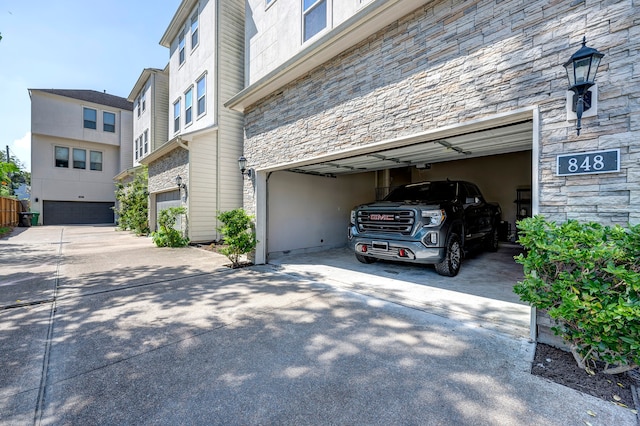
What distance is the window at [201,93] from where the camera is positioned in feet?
34.5

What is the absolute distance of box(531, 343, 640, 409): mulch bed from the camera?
6.71 ft

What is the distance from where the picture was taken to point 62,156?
2075cm

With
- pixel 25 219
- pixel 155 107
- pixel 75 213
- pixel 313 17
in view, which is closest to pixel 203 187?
pixel 313 17

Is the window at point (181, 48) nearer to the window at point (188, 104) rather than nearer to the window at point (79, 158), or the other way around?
the window at point (188, 104)

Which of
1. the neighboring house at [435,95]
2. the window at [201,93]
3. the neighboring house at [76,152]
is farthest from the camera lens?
the neighboring house at [76,152]

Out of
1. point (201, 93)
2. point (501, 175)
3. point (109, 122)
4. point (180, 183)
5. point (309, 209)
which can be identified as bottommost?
point (309, 209)

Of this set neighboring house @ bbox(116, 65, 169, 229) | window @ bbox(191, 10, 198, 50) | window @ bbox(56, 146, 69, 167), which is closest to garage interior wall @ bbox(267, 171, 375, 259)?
window @ bbox(191, 10, 198, 50)

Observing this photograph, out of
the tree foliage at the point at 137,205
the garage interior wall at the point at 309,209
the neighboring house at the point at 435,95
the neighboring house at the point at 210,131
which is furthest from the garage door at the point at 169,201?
the neighboring house at the point at 435,95

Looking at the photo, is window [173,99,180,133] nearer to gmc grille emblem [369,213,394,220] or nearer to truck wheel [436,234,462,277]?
gmc grille emblem [369,213,394,220]

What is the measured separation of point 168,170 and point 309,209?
6586 millimetres

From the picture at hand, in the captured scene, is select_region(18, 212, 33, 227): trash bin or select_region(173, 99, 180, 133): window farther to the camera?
select_region(18, 212, 33, 227): trash bin

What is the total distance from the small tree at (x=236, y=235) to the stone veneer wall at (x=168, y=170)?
402 centimetres

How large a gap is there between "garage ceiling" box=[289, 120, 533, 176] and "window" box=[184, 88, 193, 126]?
23.6 ft

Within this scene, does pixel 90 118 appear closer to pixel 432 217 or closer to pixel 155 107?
pixel 155 107
